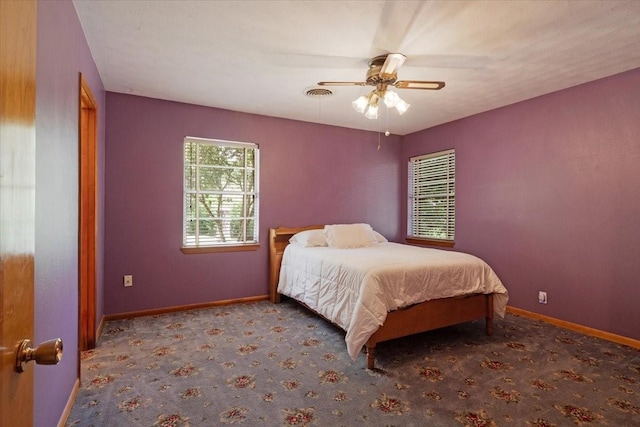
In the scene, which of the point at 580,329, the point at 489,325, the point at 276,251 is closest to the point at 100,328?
the point at 276,251

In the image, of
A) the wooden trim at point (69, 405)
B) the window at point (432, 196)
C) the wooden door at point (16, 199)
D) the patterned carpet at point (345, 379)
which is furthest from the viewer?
the window at point (432, 196)

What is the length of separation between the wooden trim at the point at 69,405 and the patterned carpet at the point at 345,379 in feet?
0.11

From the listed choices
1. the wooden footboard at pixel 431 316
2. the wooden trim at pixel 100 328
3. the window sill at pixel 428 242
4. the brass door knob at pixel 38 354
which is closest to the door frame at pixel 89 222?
the wooden trim at pixel 100 328

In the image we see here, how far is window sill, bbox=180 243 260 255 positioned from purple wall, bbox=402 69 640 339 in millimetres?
2812

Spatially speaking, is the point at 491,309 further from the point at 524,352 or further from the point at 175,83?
the point at 175,83

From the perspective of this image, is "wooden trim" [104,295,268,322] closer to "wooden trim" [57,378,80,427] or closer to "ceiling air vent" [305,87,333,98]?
"wooden trim" [57,378,80,427]

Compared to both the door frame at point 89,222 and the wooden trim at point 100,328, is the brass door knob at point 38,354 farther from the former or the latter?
the wooden trim at point 100,328

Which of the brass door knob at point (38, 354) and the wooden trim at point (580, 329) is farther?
the wooden trim at point (580, 329)

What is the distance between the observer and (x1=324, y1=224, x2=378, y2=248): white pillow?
4004 mm

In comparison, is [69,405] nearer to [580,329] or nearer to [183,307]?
[183,307]

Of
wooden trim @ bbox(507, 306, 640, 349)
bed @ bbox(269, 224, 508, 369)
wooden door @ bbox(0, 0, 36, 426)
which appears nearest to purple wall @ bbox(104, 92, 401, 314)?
bed @ bbox(269, 224, 508, 369)

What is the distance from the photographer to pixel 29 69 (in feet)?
2.46

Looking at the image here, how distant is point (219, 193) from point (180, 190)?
0.45 m

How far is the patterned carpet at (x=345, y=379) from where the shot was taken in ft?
6.25
